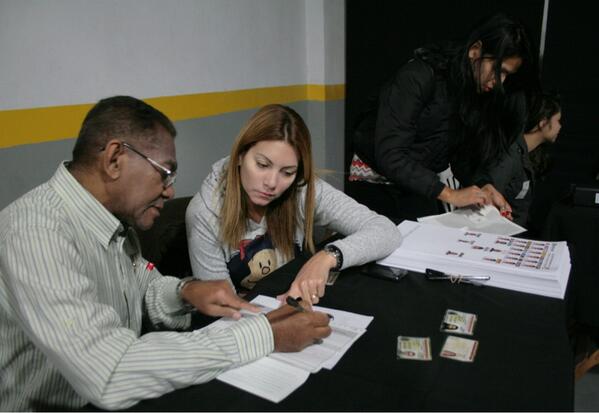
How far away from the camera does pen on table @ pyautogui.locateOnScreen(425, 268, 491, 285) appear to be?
1.29m

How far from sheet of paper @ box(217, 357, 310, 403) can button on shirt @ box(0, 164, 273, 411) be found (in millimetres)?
19

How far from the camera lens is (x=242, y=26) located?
3750 mm

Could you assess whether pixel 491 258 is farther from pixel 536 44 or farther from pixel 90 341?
pixel 536 44

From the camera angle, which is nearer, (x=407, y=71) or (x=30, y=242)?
(x=30, y=242)

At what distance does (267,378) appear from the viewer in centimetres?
91

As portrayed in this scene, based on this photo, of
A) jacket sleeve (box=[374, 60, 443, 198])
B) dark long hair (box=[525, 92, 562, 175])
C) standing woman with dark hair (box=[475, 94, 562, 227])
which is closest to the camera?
jacket sleeve (box=[374, 60, 443, 198])

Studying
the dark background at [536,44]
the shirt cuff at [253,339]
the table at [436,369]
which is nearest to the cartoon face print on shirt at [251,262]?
the table at [436,369]

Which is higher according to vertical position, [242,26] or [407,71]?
[242,26]

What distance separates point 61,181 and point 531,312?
1.06 meters

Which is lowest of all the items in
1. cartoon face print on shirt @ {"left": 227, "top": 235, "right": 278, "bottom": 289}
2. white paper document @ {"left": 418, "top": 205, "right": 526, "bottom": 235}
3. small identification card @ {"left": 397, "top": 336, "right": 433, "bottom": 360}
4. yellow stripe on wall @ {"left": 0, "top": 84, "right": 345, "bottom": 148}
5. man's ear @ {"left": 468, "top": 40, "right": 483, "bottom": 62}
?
cartoon face print on shirt @ {"left": 227, "top": 235, "right": 278, "bottom": 289}

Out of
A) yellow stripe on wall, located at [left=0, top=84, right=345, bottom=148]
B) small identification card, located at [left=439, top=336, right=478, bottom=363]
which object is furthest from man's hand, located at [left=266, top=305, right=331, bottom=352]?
yellow stripe on wall, located at [left=0, top=84, right=345, bottom=148]

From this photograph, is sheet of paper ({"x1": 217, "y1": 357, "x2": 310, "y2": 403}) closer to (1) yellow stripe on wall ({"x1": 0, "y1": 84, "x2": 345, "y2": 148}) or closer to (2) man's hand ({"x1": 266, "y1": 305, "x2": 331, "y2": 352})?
(2) man's hand ({"x1": 266, "y1": 305, "x2": 331, "y2": 352})

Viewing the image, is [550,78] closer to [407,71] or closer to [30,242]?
[407,71]

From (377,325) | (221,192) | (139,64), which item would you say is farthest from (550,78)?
(377,325)
